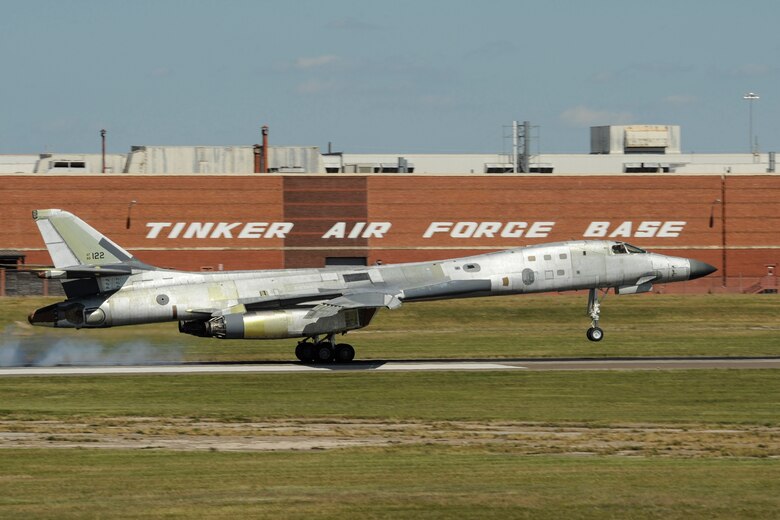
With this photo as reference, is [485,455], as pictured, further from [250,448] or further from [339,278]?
[339,278]

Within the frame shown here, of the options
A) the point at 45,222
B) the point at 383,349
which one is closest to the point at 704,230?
the point at 383,349

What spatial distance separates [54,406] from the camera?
27547 millimetres

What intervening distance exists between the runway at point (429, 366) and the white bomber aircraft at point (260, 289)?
1.09m

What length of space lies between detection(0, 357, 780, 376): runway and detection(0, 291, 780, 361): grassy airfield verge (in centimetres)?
263

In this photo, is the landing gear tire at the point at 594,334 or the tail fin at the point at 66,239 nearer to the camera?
the tail fin at the point at 66,239

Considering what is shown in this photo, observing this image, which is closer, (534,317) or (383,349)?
(383,349)

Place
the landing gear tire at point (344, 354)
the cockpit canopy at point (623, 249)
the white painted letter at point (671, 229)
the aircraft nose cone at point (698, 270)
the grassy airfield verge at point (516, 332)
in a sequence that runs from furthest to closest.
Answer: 1. the white painted letter at point (671, 229)
2. the grassy airfield verge at point (516, 332)
3. the aircraft nose cone at point (698, 270)
4. the cockpit canopy at point (623, 249)
5. the landing gear tire at point (344, 354)

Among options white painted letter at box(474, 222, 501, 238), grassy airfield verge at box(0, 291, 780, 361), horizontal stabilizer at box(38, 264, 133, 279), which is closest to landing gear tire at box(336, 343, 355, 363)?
grassy airfield verge at box(0, 291, 780, 361)

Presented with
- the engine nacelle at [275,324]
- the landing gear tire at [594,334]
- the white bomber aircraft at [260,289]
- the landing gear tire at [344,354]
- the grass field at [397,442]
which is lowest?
the grass field at [397,442]

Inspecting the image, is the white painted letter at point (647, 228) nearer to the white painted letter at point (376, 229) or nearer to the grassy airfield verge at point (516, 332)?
the grassy airfield verge at point (516, 332)

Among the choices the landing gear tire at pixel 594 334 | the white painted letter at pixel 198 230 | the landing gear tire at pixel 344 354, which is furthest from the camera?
the white painted letter at pixel 198 230

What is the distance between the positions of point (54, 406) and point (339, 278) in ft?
39.7

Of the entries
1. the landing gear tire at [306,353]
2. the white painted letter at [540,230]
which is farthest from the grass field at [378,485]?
the white painted letter at [540,230]

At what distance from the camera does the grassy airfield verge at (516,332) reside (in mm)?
41281
